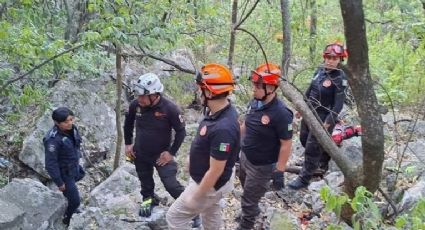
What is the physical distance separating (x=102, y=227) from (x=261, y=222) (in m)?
1.75

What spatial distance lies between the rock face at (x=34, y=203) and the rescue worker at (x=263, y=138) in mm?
2550

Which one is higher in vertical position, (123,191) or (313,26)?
(313,26)

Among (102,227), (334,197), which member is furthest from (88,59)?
(334,197)

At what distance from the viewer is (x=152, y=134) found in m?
5.38

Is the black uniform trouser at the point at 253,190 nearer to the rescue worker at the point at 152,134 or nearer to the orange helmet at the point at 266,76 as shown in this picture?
the rescue worker at the point at 152,134

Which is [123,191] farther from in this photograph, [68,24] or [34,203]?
[68,24]

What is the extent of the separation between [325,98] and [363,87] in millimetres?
2694

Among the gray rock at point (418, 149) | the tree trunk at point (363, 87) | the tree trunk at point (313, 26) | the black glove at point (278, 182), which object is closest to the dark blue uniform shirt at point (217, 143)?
the tree trunk at point (363, 87)

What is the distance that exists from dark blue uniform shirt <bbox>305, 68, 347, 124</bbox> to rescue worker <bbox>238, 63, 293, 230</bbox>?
1.14m

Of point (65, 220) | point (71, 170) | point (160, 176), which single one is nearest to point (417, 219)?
point (160, 176)

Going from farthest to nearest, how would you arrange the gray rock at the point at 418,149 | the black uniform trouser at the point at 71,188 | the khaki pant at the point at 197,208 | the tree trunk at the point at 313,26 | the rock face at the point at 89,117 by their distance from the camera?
the tree trunk at the point at 313,26 → the rock face at the point at 89,117 → the gray rock at the point at 418,149 → the black uniform trouser at the point at 71,188 → the khaki pant at the point at 197,208

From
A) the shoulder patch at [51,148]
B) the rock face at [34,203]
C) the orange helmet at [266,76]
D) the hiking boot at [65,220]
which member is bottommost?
the hiking boot at [65,220]

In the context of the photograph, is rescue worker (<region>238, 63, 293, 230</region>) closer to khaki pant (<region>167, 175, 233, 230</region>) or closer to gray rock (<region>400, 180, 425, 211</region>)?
khaki pant (<region>167, 175, 233, 230</region>)

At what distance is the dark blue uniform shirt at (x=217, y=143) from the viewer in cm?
395
